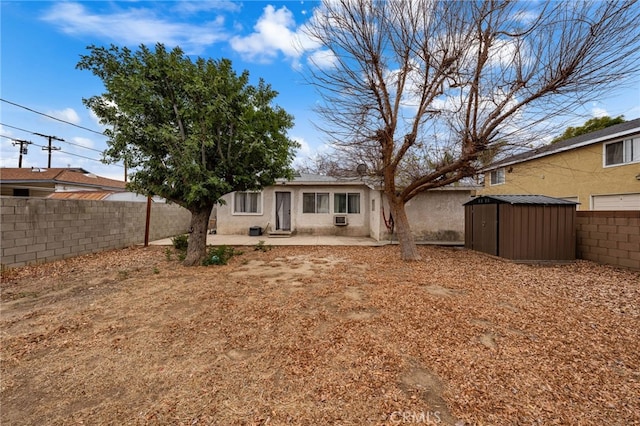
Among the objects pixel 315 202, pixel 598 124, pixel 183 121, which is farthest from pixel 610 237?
pixel 598 124

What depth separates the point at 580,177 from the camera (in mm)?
11367

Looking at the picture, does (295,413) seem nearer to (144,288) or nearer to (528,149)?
(144,288)

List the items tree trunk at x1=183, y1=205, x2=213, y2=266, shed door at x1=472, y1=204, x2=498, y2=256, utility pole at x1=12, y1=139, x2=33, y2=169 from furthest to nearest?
utility pole at x1=12, y1=139, x2=33, y2=169
shed door at x1=472, y1=204, x2=498, y2=256
tree trunk at x1=183, y1=205, x2=213, y2=266

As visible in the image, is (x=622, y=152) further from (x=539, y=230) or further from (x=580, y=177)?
(x=539, y=230)

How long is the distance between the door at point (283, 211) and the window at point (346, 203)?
6.76 ft

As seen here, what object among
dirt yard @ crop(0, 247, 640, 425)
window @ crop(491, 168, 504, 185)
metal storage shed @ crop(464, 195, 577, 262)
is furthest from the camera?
window @ crop(491, 168, 504, 185)

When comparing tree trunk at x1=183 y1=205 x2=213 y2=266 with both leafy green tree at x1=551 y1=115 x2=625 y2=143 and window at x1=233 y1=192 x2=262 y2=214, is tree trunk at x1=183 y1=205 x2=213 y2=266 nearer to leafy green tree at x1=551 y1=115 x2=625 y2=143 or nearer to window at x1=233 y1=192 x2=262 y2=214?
window at x1=233 y1=192 x2=262 y2=214

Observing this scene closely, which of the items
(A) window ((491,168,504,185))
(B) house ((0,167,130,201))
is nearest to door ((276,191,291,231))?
(B) house ((0,167,130,201))

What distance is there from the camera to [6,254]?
5477 millimetres

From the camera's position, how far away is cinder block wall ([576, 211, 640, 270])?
235 inches

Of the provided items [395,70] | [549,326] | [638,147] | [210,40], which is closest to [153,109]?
[210,40]

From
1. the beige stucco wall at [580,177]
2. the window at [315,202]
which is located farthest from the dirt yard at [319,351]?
the beige stucco wall at [580,177]

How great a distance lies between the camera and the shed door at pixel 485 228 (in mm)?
7695

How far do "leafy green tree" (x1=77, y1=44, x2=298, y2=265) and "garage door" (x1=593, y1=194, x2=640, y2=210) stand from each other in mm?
12473
